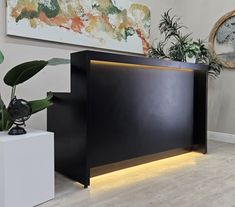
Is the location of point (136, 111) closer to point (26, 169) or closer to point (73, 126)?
point (73, 126)

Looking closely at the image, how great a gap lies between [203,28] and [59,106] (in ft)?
9.10

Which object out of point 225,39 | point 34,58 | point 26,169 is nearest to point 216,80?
point 225,39

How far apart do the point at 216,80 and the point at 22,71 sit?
2.92m

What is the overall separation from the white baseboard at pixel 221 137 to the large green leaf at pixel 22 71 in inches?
114

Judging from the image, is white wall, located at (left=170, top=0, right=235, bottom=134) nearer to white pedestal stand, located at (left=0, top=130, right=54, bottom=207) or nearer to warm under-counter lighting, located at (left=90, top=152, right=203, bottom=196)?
warm under-counter lighting, located at (left=90, top=152, right=203, bottom=196)

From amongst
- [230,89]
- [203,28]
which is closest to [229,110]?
[230,89]

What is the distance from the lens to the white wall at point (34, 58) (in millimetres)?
2469

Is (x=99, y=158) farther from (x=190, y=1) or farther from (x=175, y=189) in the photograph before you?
(x=190, y=1)

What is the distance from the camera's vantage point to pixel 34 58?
8.82 ft

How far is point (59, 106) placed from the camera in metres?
2.21

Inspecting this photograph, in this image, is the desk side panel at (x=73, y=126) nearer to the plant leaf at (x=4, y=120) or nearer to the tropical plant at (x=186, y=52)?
the plant leaf at (x=4, y=120)

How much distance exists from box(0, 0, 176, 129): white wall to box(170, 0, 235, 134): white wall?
2019mm

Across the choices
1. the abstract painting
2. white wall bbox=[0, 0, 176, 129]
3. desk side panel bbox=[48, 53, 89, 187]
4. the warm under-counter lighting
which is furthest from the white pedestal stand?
the abstract painting

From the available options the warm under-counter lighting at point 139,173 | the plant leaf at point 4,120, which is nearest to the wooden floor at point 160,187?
the warm under-counter lighting at point 139,173
